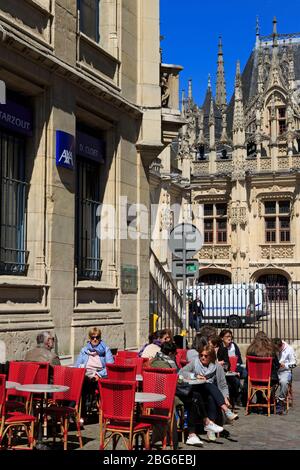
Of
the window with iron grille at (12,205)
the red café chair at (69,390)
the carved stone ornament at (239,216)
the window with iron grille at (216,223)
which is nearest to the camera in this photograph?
the red café chair at (69,390)

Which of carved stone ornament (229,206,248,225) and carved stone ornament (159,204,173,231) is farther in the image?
carved stone ornament (229,206,248,225)

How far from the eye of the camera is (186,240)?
12312mm

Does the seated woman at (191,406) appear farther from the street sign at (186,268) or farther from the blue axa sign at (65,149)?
the blue axa sign at (65,149)

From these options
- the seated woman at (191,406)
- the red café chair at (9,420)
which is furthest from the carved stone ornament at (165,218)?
the red café chair at (9,420)

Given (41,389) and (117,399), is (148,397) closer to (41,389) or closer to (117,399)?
(117,399)

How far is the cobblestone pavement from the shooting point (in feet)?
27.9

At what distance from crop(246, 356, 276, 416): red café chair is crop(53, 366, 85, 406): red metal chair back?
401 cm

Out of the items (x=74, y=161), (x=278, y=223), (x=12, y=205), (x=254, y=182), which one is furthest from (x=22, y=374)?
(x=254, y=182)

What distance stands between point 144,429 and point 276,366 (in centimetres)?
490

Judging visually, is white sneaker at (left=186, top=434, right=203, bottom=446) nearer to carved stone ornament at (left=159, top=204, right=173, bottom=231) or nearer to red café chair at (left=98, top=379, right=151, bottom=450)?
red café chair at (left=98, top=379, right=151, bottom=450)

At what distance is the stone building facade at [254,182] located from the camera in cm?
4219

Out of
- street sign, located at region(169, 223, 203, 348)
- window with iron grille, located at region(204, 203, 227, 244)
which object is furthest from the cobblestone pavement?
window with iron grille, located at region(204, 203, 227, 244)

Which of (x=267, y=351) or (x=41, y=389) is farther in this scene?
(x=267, y=351)

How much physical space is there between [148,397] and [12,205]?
15.3ft
